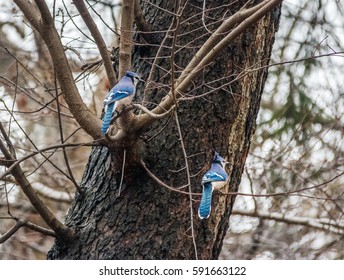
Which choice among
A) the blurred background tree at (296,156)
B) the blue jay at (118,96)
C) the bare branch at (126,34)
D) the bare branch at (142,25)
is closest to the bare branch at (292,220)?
the blurred background tree at (296,156)

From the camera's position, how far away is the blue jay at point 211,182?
2.69 metres

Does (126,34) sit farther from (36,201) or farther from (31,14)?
(36,201)

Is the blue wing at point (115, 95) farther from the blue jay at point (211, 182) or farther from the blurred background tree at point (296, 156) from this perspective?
the blurred background tree at point (296, 156)

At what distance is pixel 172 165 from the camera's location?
113 inches

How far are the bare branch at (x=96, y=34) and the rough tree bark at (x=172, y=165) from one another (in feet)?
1.11

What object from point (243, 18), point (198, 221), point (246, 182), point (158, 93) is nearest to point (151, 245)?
point (198, 221)

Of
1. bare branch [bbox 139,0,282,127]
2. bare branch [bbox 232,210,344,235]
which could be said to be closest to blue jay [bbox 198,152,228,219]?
bare branch [bbox 139,0,282,127]

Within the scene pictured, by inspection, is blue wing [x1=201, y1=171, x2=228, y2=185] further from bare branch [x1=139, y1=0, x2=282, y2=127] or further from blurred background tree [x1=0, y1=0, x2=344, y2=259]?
blurred background tree [x1=0, y1=0, x2=344, y2=259]

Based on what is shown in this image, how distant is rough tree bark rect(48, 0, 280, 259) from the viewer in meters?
2.78

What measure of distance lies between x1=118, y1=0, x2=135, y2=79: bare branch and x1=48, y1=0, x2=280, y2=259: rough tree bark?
0.94 feet

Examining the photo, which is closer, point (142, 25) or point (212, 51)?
point (212, 51)

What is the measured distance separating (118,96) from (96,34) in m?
0.27

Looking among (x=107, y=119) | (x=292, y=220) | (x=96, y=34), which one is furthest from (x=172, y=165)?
(x=292, y=220)

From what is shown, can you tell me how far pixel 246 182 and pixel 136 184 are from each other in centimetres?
312
